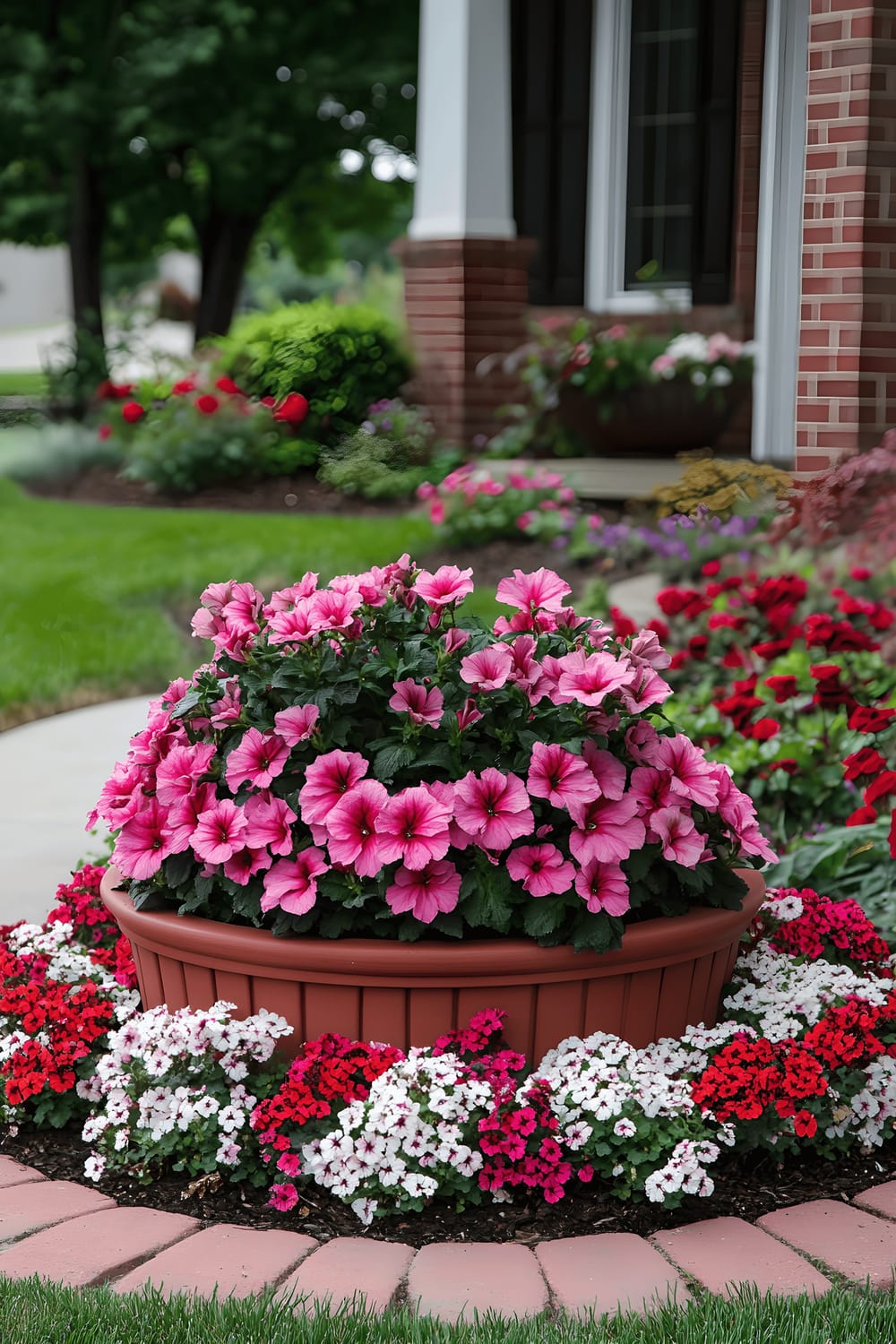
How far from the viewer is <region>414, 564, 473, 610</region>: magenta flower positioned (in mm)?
2361

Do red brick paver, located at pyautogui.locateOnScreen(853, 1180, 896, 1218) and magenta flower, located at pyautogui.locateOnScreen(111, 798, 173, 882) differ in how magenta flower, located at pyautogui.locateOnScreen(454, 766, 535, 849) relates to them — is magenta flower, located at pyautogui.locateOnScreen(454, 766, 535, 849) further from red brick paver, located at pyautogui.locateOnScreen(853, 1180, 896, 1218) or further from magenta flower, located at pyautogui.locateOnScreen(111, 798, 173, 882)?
red brick paver, located at pyautogui.locateOnScreen(853, 1180, 896, 1218)

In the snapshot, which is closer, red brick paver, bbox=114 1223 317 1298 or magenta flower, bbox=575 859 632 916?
red brick paver, bbox=114 1223 317 1298

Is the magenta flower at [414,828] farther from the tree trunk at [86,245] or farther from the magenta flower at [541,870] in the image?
the tree trunk at [86,245]

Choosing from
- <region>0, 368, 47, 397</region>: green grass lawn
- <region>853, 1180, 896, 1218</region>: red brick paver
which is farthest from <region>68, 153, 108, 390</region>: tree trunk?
<region>853, 1180, 896, 1218</region>: red brick paver

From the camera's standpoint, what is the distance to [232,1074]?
2223 mm

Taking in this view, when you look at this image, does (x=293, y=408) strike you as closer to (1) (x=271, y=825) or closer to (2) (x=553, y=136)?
(1) (x=271, y=825)

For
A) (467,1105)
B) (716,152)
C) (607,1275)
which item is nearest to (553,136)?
(716,152)

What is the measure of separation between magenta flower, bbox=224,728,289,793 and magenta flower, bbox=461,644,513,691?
301 mm

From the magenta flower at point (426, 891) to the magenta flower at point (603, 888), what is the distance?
18 cm

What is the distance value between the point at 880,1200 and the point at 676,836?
59cm

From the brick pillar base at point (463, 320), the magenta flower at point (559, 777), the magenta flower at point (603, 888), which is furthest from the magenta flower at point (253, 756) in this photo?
the brick pillar base at point (463, 320)

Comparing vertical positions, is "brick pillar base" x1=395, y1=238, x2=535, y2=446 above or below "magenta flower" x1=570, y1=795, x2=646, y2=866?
above

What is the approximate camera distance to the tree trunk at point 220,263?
50.8 feet

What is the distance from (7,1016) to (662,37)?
7392 millimetres
